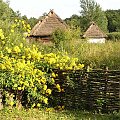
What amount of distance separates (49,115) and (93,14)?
6498 centimetres

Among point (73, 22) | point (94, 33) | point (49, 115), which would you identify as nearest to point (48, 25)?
point (94, 33)

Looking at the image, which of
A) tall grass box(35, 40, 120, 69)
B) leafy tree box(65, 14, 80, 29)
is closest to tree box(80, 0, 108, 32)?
leafy tree box(65, 14, 80, 29)

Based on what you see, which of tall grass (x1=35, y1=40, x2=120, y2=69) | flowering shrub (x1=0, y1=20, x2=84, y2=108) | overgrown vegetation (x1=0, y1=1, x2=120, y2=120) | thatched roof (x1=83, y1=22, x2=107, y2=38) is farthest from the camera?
thatched roof (x1=83, y1=22, x2=107, y2=38)

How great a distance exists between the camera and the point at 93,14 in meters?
73.3

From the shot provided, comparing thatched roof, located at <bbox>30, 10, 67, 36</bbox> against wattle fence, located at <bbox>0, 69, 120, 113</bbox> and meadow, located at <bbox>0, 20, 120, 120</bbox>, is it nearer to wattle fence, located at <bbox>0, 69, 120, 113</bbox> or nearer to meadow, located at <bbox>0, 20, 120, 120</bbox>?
meadow, located at <bbox>0, 20, 120, 120</bbox>

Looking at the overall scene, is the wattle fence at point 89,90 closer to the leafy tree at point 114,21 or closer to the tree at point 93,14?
the tree at point 93,14

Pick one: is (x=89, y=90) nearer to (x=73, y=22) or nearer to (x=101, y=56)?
(x=101, y=56)

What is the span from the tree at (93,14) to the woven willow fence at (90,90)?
6174cm

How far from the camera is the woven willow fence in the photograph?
10.2 metres

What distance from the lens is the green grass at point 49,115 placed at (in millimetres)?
9445

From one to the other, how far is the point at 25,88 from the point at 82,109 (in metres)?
1.97

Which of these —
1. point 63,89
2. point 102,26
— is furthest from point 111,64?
point 102,26

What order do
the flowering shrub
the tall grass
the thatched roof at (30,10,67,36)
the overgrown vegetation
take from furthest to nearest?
the thatched roof at (30,10,67,36) < the tall grass < the flowering shrub < the overgrown vegetation

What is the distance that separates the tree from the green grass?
205 feet
